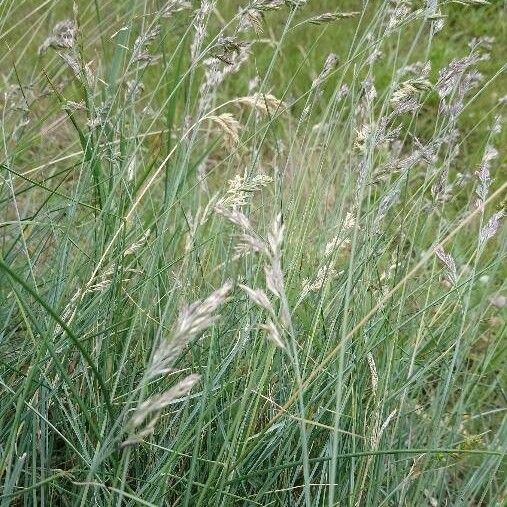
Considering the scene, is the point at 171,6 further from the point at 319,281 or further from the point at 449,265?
the point at 449,265

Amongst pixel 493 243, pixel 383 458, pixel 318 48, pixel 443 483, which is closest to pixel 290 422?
pixel 383 458

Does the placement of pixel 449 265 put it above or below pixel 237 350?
above

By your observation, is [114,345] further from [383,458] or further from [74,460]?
[383,458]

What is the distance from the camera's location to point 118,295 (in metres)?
1.62

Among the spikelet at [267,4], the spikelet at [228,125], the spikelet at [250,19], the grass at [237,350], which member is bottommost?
the grass at [237,350]

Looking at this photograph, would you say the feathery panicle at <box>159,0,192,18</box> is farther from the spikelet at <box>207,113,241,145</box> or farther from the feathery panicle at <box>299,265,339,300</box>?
the feathery panicle at <box>299,265,339,300</box>

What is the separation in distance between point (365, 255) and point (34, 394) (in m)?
0.70

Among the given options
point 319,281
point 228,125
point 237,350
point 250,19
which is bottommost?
point 237,350

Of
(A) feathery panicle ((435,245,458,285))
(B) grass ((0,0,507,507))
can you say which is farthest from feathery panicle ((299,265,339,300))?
(A) feathery panicle ((435,245,458,285))

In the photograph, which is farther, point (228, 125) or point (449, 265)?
point (228, 125)

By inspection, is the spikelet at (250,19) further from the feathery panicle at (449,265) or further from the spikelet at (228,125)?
the feathery panicle at (449,265)

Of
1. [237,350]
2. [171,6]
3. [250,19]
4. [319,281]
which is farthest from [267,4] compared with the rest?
[237,350]

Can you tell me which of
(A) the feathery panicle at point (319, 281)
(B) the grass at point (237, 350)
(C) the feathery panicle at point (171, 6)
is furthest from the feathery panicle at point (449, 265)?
(C) the feathery panicle at point (171, 6)

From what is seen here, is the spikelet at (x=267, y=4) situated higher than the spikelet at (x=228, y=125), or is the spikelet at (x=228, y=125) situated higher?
the spikelet at (x=267, y=4)
